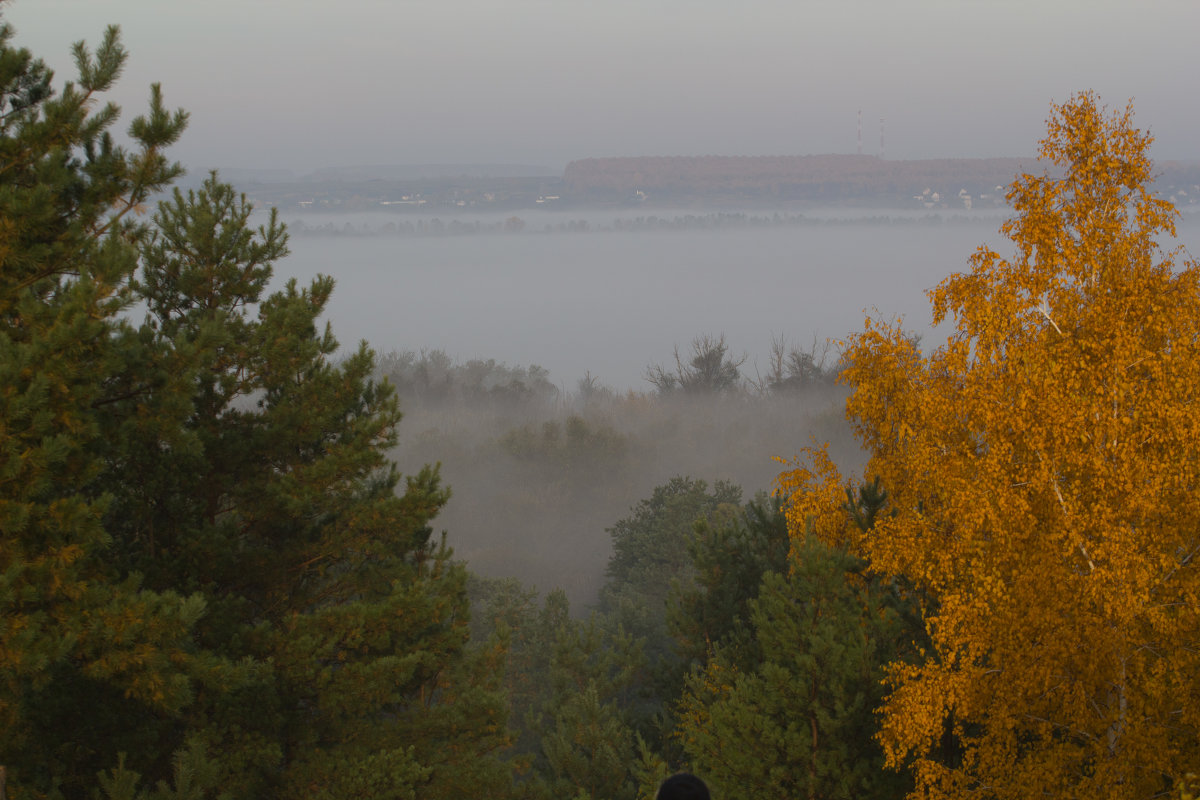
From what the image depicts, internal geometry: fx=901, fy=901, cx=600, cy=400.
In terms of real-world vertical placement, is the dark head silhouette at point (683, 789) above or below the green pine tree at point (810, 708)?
above

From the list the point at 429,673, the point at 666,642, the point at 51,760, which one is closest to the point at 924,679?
the point at 429,673

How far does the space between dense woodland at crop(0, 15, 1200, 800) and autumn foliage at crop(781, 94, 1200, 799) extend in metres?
0.04

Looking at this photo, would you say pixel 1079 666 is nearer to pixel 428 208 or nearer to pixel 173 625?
pixel 173 625

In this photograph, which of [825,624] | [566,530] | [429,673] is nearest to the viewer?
[825,624]

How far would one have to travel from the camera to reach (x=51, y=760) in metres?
8.78

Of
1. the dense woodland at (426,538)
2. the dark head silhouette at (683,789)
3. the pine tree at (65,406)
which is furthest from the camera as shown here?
the dense woodland at (426,538)

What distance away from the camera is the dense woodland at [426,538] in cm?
776

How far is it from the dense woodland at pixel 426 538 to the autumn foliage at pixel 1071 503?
0.04 m

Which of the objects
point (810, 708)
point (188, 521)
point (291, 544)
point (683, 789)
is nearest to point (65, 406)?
point (188, 521)

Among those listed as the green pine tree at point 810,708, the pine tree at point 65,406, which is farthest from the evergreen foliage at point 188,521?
the green pine tree at point 810,708

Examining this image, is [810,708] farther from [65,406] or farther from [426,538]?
[65,406]

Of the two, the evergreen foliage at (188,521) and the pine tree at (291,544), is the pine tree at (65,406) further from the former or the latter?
the pine tree at (291,544)

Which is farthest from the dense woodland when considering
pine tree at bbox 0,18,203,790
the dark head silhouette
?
the dark head silhouette

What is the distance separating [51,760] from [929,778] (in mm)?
8455
